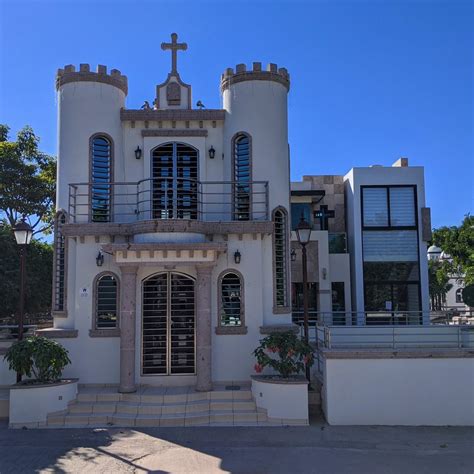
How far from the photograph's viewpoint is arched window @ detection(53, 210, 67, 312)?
13.2m

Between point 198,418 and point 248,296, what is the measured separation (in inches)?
134

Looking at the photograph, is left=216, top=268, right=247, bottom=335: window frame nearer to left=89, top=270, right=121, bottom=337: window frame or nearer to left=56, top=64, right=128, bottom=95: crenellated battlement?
left=89, top=270, right=121, bottom=337: window frame

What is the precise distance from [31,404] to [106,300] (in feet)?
10.4

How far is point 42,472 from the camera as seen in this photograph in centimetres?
776

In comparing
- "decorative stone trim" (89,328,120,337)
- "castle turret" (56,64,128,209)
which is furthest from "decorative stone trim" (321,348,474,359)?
"castle turret" (56,64,128,209)

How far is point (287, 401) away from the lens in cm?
1052

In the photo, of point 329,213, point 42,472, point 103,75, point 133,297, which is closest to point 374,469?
point 42,472

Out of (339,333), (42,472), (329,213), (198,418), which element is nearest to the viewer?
(42,472)

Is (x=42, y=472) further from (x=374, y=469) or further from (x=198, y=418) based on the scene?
(x=374, y=469)

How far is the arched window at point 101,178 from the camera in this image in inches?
533

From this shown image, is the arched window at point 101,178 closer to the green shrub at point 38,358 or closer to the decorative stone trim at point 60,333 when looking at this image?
the decorative stone trim at point 60,333

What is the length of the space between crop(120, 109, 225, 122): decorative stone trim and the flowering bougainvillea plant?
6.35 meters

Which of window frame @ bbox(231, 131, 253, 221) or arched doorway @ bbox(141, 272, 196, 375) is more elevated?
window frame @ bbox(231, 131, 253, 221)

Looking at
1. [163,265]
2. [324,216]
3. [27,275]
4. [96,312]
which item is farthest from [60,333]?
[324,216]
